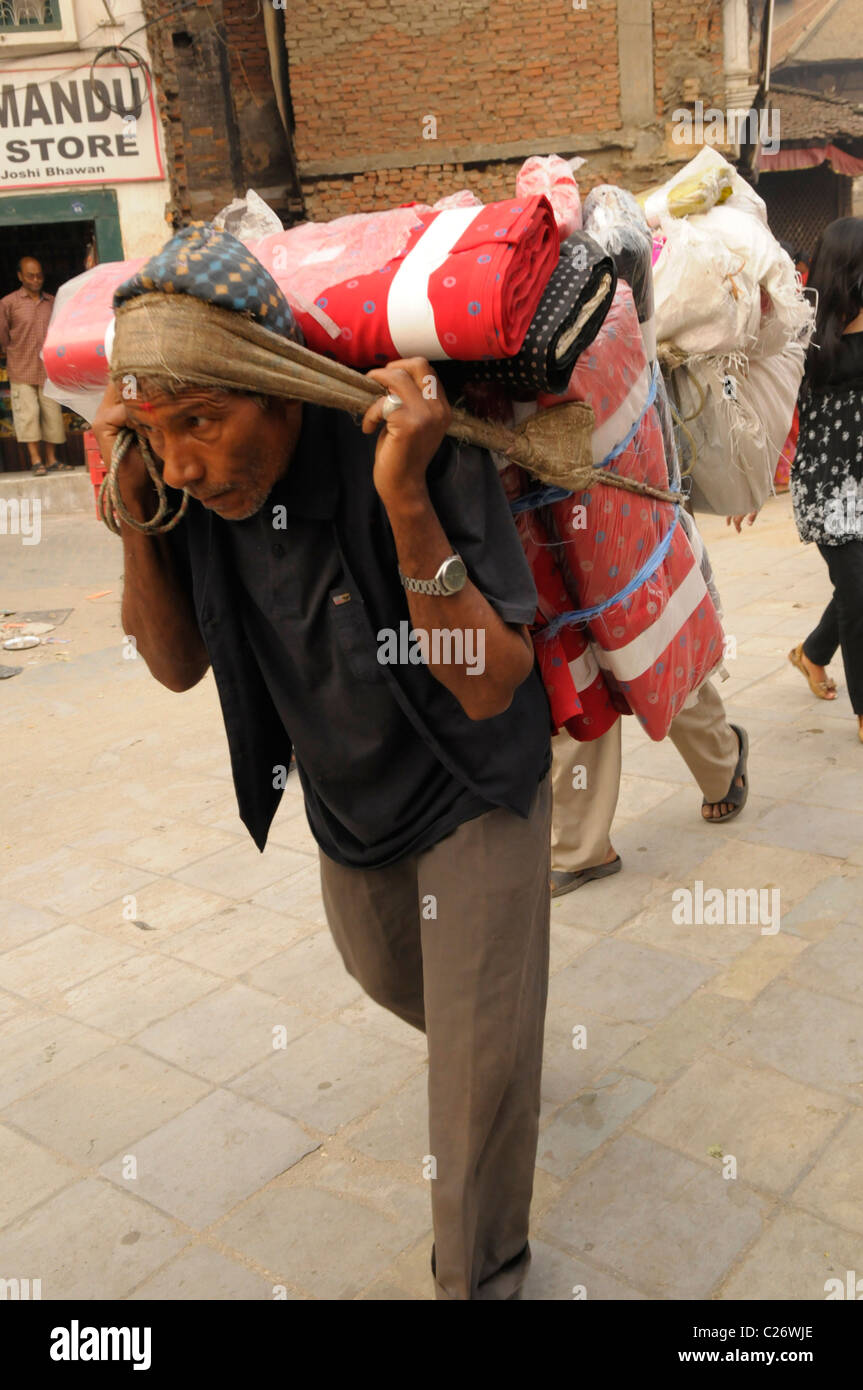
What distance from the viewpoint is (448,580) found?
1648 mm

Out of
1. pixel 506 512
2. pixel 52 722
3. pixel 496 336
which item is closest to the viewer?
pixel 496 336

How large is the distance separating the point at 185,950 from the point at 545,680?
197 cm

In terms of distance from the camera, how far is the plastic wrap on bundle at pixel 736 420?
3.16 metres

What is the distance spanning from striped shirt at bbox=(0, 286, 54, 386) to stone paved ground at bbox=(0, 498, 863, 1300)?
A: 8.06m

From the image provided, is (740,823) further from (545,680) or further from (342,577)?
(342,577)

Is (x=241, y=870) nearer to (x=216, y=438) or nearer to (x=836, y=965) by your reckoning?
(x=836, y=965)

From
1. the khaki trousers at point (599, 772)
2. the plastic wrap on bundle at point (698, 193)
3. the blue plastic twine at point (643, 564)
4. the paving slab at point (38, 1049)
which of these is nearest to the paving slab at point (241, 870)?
the paving slab at point (38, 1049)

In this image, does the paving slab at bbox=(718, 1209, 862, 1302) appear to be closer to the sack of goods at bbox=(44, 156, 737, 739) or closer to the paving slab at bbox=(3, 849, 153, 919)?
the sack of goods at bbox=(44, 156, 737, 739)

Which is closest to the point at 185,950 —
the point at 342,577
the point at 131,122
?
the point at 342,577

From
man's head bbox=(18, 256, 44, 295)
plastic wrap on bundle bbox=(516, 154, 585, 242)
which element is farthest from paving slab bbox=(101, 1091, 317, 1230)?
man's head bbox=(18, 256, 44, 295)

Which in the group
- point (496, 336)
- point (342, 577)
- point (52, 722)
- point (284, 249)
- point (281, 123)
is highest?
point (281, 123)

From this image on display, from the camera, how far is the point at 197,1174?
2605 millimetres

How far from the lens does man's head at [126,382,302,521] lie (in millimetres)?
1657

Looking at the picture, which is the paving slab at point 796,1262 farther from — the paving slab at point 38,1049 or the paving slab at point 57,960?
the paving slab at point 57,960
